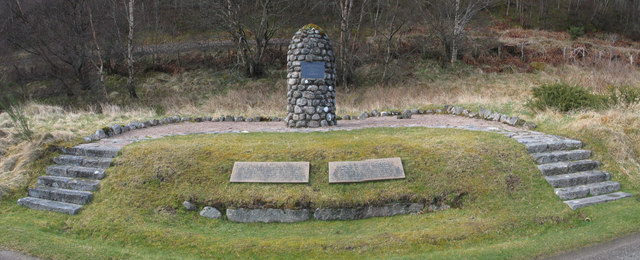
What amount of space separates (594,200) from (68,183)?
1056cm

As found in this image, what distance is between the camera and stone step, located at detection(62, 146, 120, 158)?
9570mm

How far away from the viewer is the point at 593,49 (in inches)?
1174

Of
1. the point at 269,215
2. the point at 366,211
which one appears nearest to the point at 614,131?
the point at 366,211

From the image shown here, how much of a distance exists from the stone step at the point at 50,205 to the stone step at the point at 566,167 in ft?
30.9

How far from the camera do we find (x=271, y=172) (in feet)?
27.2

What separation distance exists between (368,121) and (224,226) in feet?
26.8

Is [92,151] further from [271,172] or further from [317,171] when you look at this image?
[317,171]

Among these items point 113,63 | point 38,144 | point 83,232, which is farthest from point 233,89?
point 83,232

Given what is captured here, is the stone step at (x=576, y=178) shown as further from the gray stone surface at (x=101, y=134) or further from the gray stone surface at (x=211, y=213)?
the gray stone surface at (x=101, y=134)

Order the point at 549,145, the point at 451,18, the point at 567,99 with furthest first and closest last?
the point at 451,18
the point at 567,99
the point at 549,145

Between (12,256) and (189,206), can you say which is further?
(189,206)

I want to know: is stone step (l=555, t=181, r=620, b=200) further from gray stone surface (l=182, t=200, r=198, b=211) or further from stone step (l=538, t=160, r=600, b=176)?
gray stone surface (l=182, t=200, r=198, b=211)

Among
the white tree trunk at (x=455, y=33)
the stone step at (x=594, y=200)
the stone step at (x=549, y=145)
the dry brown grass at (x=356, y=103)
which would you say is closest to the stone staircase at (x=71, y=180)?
the dry brown grass at (x=356, y=103)

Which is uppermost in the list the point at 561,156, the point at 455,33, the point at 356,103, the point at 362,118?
the point at 455,33
